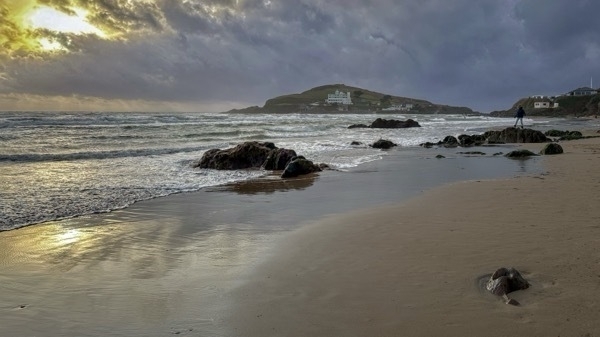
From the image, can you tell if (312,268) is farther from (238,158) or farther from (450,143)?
(450,143)

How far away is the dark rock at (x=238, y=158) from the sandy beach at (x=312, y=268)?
7.77 meters

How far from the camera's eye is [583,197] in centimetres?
912

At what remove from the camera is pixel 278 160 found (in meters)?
17.7

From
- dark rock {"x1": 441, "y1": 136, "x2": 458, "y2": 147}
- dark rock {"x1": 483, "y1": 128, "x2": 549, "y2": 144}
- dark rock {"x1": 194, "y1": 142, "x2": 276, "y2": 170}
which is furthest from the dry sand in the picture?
dark rock {"x1": 483, "y1": 128, "x2": 549, "y2": 144}

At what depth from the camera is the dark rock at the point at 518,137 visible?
27.5 metres

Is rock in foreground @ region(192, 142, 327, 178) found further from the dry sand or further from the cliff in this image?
the cliff

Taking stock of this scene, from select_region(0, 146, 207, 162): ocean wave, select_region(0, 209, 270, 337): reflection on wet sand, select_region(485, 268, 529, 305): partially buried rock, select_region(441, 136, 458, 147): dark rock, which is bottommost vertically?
select_region(0, 209, 270, 337): reflection on wet sand

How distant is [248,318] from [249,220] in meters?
4.34

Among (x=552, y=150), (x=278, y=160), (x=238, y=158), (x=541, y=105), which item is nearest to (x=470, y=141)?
(x=552, y=150)

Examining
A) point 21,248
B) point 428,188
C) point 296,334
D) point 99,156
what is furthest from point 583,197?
point 99,156

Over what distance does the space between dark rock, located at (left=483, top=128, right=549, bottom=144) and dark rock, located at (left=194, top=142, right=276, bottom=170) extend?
16685 millimetres

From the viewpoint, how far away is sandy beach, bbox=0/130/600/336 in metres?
4.10

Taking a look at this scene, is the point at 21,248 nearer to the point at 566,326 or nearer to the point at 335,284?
the point at 335,284

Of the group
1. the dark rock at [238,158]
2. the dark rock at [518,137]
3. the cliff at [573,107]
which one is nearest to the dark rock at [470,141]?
the dark rock at [518,137]
